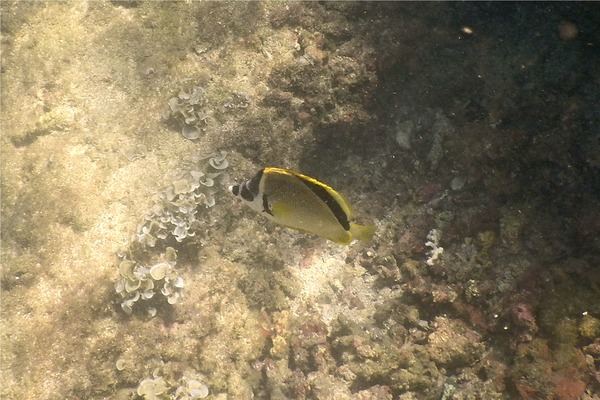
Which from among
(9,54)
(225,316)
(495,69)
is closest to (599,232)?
(495,69)

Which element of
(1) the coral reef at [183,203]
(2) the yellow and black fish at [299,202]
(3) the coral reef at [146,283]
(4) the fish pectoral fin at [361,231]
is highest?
(2) the yellow and black fish at [299,202]

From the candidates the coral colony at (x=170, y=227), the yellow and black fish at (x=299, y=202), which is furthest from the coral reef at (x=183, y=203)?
the yellow and black fish at (x=299, y=202)

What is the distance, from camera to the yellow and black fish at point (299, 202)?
2075mm

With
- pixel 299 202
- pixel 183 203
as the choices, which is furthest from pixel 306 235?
pixel 299 202

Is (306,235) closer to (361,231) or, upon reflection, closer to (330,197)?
(361,231)

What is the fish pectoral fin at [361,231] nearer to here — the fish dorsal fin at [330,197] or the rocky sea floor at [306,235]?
the fish dorsal fin at [330,197]

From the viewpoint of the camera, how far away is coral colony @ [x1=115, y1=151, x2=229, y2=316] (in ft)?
14.7

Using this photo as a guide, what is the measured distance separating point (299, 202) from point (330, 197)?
0.17 m

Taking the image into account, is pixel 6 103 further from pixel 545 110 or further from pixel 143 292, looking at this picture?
pixel 545 110

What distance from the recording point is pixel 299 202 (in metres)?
2.12

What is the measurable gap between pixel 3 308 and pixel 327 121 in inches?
189

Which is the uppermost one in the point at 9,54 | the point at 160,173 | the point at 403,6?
the point at 403,6

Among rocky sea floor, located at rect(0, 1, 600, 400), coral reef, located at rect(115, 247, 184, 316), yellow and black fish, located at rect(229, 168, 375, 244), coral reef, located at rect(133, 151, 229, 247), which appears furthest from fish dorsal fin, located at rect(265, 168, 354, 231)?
coral reef, located at rect(115, 247, 184, 316)

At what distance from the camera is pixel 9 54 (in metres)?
6.45
